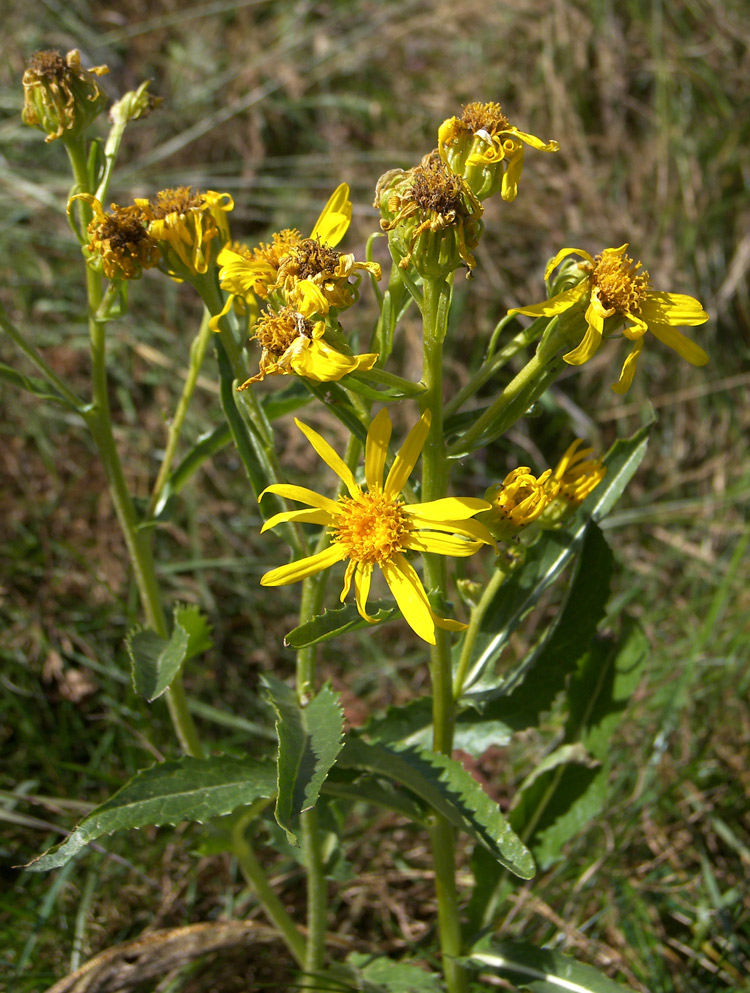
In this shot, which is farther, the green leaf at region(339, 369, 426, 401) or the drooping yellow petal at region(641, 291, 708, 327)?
the drooping yellow petal at region(641, 291, 708, 327)

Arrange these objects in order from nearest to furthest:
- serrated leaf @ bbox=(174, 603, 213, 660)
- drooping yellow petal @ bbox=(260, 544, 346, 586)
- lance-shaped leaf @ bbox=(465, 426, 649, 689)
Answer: drooping yellow petal @ bbox=(260, 544, 346, 586)
lance-shaped leaf @ bbox=(465, 426, 649, 689)
serrated leaf @ bbox=(174, 603, 213, 660)

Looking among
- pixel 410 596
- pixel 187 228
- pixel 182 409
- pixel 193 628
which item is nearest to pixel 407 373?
pixel 182 409

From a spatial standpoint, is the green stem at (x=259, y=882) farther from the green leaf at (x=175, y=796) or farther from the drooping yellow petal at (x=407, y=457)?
the drooping yellow petal at (x=407, y=457)

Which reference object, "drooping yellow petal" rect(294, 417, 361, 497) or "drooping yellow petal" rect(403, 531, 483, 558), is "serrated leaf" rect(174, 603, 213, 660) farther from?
"drooping yellow petal" rect(403, 531, 483, 558)

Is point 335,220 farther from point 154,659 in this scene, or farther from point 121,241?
point 154,659

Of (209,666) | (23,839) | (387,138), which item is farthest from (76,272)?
(23,839)

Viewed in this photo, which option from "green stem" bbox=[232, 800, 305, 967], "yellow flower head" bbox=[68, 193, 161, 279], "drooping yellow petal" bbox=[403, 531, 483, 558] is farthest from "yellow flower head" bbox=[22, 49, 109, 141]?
"green stem" bbox=[232, 800, 305, 967]
